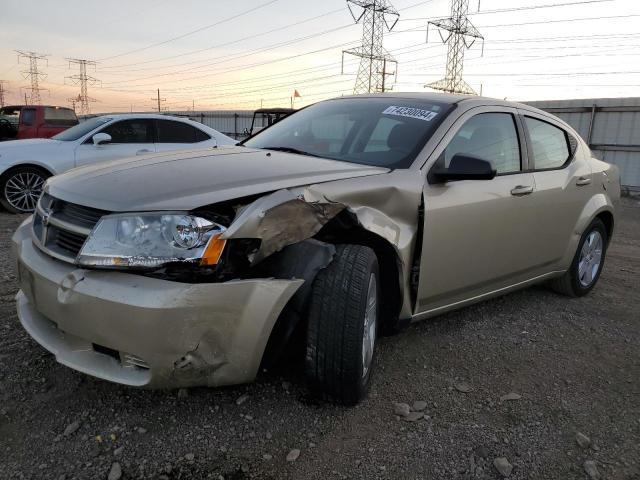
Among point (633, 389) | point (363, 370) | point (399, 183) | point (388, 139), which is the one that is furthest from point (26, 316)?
point (633, 389)

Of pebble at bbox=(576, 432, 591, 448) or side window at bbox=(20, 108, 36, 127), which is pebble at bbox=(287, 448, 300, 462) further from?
side window at bbox=(20, 108, 36, 127)

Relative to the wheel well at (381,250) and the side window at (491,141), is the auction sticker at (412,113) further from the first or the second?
the wheel well at (381,250)

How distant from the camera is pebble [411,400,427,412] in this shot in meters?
2.61

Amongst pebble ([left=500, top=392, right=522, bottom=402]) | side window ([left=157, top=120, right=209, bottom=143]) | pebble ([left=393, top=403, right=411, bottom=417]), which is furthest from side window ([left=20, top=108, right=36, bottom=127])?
pebble ([left=500, top=392, right=522, bottom=402])

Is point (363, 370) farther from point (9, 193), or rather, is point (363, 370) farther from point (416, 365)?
point (9, 193)

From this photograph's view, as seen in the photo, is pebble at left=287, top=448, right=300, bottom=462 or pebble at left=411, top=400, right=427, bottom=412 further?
pebble at left=411, top=400, right=427, bottom=412

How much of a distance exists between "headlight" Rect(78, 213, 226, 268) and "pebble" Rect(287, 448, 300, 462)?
34.2 inches

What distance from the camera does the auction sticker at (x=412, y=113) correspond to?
3205 millimetres

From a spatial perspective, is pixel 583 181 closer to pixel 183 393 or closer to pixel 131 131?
pixel 183 393

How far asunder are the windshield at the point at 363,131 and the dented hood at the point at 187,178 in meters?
0.24

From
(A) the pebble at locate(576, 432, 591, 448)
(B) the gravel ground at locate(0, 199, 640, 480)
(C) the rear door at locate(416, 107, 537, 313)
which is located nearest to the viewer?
(B) the gravel ground at locate(0, 199, 640, 480)

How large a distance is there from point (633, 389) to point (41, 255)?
3.18 m

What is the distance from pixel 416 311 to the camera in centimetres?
292

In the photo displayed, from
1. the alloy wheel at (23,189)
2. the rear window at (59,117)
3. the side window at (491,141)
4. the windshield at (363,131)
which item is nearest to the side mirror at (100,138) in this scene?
the alloy wheel at (23,189)
